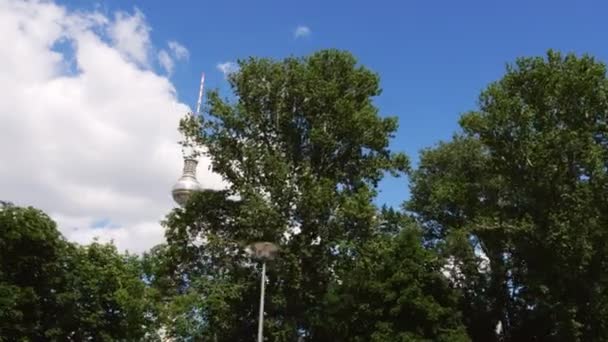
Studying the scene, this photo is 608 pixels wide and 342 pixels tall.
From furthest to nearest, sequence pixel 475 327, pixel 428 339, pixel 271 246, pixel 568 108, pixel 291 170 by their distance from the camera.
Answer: pixel 475 327 < pixel 291 170 < pixel 568 108 < pixel 428 339 < pixel 271 246

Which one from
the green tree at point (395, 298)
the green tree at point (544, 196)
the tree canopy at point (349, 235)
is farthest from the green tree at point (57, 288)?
the green tree at point (544, 196)

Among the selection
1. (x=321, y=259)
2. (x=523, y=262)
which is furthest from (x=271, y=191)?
(x=523, y=262)

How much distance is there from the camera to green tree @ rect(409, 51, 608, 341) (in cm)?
2947

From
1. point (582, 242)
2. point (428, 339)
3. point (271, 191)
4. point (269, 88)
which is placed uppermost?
point (269, 88)

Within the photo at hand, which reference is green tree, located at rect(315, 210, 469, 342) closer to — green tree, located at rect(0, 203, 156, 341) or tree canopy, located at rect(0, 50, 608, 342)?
tree canopy, located at rect(0, 50, 608, 342)

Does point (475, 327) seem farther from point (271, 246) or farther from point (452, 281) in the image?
point (271, 246)

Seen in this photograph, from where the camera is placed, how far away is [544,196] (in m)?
30.7

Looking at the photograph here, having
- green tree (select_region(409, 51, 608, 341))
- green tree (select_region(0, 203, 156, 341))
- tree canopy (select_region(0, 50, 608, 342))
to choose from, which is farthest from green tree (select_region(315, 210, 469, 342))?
green tree (select_region(0, 203, 156, 341))

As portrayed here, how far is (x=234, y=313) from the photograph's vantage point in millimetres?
32406

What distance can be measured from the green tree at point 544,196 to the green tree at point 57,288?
15.5 metres

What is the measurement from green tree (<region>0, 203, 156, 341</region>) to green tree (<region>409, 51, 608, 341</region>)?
1547 cm

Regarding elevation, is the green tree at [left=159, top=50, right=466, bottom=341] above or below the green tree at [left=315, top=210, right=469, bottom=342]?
above

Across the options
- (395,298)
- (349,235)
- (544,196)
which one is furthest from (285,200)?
(544,196)

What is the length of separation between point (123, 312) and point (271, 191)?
970cm
